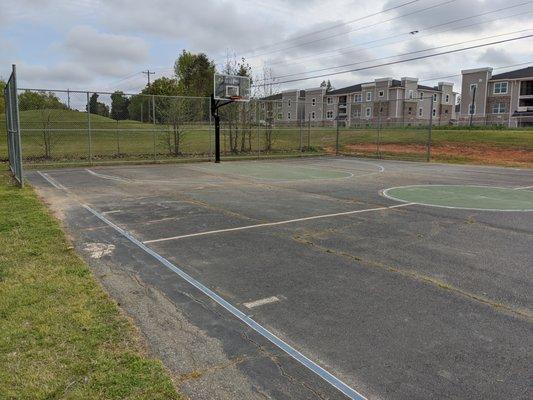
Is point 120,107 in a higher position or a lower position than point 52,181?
higher

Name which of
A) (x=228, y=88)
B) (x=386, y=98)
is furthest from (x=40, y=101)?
(x=386, y=98)

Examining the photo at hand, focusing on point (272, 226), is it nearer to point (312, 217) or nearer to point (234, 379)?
point (312, 217)

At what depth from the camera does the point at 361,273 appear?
16.1 ft

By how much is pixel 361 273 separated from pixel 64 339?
2945 millimetres

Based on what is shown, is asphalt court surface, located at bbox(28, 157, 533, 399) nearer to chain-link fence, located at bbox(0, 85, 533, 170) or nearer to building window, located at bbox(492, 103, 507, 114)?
chain-link fence, located at bbox(0, 85, 533, 170)

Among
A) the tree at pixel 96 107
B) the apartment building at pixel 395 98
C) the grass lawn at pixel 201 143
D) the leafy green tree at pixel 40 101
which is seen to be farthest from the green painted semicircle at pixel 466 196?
the apartment building at pixel 395 98

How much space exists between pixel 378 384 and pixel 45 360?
210 centimetres

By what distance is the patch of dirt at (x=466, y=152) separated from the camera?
73.8ft

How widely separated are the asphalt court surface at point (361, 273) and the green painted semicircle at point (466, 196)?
120 mm

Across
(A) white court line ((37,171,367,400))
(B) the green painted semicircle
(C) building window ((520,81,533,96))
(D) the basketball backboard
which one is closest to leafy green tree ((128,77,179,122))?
(D) the basketball backboard

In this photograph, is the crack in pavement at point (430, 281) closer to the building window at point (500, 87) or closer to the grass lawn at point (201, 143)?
the grass lawn at point (201, 143)

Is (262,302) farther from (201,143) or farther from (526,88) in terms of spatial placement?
(526,88)

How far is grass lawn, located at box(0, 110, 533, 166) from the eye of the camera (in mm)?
20641

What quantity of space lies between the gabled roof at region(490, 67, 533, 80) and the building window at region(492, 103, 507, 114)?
370cm
